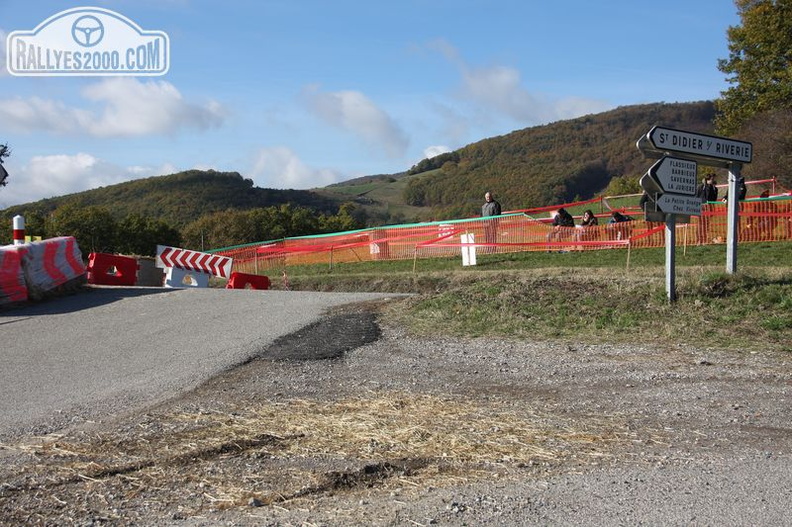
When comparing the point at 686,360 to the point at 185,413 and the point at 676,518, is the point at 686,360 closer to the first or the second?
the point at 676,518

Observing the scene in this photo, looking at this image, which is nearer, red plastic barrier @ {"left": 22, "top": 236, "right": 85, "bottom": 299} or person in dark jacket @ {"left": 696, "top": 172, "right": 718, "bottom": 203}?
red plastic barrier @ {"left": 22, "top": 236, "right": 85, "bottom": 299}

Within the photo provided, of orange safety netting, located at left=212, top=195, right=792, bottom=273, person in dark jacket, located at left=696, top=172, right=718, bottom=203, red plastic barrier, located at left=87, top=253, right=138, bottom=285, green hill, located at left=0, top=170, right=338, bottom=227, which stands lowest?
red plastic barrier, located at left=87, top=253, right=138, bottom=285

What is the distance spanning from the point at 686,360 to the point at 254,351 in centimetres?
533

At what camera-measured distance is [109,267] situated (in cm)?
1972

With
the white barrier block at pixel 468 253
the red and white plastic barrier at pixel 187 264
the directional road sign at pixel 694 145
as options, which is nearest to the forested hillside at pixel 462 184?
the white barrier block at pixel 468 253

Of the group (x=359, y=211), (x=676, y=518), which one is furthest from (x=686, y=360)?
(x=359, y=211)

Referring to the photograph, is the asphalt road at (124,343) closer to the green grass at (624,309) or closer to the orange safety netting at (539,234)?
the green grass at (624,309)

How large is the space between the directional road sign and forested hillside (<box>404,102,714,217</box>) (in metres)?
78.9

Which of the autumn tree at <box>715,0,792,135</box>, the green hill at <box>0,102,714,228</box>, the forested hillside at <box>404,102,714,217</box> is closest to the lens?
the autumn tree at <box>715,0,792,135</box>

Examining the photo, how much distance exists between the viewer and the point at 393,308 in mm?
13398

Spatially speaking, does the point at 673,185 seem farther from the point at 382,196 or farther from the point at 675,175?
the point at 382,196

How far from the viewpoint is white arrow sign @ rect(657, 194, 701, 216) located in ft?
38.0

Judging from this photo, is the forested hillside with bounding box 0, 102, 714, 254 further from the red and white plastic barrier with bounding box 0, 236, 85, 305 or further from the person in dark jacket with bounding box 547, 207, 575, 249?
the red and white plastic barrier with bounding box 0, 236, 85, 305

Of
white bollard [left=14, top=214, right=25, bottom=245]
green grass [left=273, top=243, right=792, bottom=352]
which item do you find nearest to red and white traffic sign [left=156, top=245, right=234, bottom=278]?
white bollard [left=14, top=214, right=25, bottom=245]
